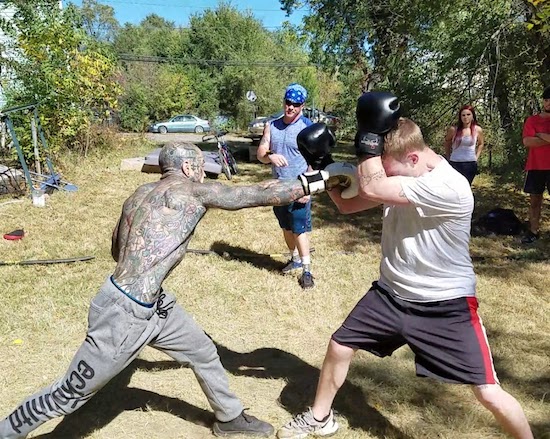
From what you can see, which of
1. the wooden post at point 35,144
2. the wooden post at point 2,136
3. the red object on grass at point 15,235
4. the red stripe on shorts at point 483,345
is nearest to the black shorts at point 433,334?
the red stripe on shorts at point 483,345

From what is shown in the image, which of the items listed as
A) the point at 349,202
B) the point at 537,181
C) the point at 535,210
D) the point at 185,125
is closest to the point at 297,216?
the point at 349,202

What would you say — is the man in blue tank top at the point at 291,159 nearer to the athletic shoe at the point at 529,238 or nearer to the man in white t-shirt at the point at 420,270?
the man in white t-shirt at the point at 420,270

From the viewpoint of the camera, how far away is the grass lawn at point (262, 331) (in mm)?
3092

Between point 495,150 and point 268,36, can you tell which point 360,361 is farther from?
point 268,36

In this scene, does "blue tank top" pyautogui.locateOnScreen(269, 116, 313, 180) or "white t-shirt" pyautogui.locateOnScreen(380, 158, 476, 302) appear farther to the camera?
"blue tank top" pyautogui.locateOnScreen(269, 116, 313, 180)

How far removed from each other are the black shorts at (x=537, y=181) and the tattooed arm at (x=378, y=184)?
4423 millimetres

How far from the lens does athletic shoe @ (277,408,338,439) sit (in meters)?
2.85

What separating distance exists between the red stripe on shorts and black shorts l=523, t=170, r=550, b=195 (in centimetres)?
418

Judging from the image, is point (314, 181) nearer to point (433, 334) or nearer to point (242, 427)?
point (433, 334)

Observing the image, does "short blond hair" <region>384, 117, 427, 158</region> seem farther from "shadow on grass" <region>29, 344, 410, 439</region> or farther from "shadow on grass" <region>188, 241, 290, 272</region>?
"shadow on grass" <region>188, 241, 290, 272</region>

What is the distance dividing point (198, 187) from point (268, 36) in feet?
135

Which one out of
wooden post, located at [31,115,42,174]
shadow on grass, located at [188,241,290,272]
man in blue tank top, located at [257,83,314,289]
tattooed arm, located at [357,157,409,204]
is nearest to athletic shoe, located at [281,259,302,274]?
shadow on grass, located at [188,241,290,272]

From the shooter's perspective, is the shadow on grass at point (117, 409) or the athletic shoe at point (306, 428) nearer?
the athletic shoe at point (306, 428)

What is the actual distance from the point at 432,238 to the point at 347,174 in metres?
0.48
